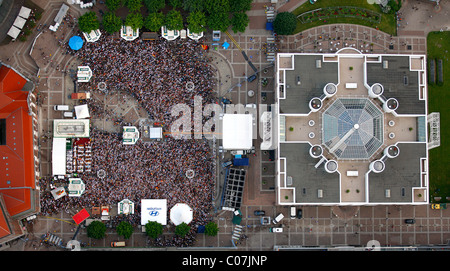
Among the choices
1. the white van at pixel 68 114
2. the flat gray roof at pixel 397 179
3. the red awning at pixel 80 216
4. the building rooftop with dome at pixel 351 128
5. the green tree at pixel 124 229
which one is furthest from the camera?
the white van at pixel 68 114

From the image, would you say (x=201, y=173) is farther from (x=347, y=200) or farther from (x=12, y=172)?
(x=12, y=172)

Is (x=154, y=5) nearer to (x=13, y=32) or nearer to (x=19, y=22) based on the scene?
(x=19, y=22)

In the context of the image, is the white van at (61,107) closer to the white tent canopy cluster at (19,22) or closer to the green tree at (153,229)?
the white tent canopy cluster at (19,22)

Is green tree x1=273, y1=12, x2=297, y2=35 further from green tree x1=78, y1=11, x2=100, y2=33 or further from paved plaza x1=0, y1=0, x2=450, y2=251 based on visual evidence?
green tree x1=78, y1=11, x2=100, y2=33

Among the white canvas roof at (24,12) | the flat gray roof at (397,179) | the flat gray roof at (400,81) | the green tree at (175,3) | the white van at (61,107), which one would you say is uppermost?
the green tree at (175,3)

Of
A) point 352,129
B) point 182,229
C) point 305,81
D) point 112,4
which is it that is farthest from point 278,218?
point 112,4

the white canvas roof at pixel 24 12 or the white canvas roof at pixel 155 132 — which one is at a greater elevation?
the white canvas roof at pixel 24 12

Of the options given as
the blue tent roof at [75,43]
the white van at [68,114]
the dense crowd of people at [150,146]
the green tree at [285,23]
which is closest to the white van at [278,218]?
the dense crowd of people at [150,146]
